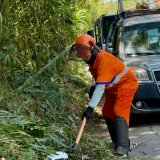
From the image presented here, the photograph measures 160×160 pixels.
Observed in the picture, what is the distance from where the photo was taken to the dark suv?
7512 mm

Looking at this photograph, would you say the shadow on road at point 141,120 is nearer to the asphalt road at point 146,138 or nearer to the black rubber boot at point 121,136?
the asphalt road at point 146,138

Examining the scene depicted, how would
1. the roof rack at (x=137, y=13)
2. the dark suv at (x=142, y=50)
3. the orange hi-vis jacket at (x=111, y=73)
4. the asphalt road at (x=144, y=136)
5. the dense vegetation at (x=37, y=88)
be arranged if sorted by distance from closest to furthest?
the dense vegetation at (x=37, y=88)
the orange hi-vis jacket at (x=111, y=73)
the asphalt road at (x=144, y=136)
the dark suv at (x=142, y=50)
the roof rack at (x=137, y=13)

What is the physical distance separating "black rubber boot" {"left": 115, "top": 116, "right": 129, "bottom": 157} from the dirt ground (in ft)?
0.83

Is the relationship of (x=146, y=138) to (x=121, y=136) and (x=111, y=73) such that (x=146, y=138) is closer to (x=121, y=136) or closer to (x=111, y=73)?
(x=121, y=136)

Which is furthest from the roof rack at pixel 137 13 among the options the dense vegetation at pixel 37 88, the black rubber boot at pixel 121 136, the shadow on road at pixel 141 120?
the black rubber boot at pixel 121 136

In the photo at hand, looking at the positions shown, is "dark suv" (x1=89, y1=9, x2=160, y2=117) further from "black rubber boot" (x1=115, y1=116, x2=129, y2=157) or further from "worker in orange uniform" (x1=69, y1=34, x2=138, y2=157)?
"black rubber boot" (x1=115, y1=116, x2=129, y2=157)

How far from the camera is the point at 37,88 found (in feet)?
24.3

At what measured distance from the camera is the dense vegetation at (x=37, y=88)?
15.0 ft

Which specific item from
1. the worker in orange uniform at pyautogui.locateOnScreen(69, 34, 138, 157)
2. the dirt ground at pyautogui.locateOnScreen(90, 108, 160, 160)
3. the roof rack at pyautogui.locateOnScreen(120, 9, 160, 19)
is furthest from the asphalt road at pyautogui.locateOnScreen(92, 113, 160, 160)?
the roof rack at pyautogui.locateOnScreen(120, 9, 160, 19)

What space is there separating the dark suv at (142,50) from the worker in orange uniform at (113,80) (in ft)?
6.01

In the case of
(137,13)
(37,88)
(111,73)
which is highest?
(137,13)

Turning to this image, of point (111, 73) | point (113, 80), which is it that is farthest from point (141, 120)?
point (111, 73)

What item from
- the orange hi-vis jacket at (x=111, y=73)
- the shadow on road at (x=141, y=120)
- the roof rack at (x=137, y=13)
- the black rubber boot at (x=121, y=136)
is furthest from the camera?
the roof rack at (x=137, y=13)

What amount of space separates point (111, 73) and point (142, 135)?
7.33 ft
